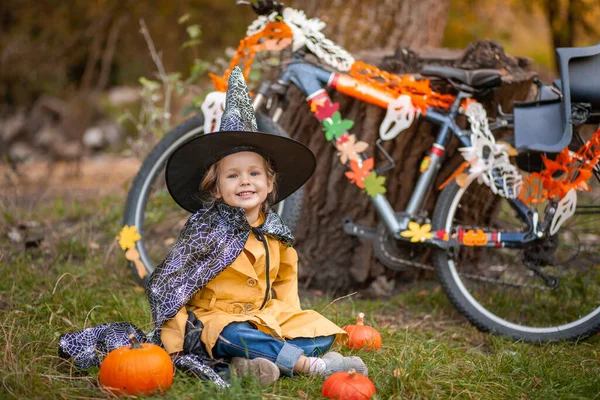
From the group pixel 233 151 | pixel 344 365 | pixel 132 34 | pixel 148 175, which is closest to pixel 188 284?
pixel 233 151

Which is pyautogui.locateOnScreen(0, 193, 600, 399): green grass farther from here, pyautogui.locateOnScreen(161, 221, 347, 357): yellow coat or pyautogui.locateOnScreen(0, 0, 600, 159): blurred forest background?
pyautogui.locateOnScreen(0, 0, 600, 159): blurred forest background

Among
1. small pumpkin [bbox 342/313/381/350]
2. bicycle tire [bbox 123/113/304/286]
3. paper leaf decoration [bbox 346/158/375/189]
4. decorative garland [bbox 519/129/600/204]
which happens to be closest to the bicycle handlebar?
bicycle tire [bbox 123/113/304/286]

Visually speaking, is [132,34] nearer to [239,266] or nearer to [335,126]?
[335,126]

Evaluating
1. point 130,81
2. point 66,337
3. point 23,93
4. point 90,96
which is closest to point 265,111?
point 66,337

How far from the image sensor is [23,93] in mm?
9961

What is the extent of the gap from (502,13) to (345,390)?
687cm

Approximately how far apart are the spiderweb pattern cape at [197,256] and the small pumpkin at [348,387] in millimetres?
583

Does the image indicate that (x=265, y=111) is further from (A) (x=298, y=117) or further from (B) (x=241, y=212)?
(B) (x=241, y=212)

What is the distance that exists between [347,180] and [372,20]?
126cm

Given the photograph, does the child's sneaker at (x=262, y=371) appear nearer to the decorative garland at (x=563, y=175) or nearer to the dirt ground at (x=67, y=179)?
the decorative garland at (x=563, y=175)

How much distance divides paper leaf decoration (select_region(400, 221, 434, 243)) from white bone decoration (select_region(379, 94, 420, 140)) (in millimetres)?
475

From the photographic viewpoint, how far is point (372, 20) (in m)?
4.24

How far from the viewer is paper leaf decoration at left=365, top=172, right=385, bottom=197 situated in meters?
3.24

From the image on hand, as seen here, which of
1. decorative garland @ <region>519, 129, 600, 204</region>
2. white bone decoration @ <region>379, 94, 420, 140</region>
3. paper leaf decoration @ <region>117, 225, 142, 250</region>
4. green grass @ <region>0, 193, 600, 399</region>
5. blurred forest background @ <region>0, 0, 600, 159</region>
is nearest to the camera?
green grass @ <region>0, 193, 600, 399</region>
